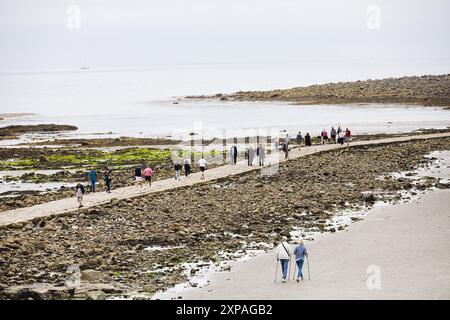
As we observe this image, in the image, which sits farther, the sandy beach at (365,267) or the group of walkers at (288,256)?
the group of walkers at (288,256)

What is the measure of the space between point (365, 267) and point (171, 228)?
23.8ft

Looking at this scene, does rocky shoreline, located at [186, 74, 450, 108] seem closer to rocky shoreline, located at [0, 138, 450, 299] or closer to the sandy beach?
rocky shoreline, located at [0, 138, 450, 299]

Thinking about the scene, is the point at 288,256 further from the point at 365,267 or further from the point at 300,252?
the point at 365,267

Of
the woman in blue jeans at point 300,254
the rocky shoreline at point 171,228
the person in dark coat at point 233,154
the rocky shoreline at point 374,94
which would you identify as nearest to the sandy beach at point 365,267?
the woman in blue jeans at point 300,254

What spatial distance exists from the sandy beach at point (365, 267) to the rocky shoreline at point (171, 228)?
131 cm

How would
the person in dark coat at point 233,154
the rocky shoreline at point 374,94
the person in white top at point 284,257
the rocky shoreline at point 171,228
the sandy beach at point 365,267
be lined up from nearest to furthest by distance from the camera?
the sandy beach at point 365,267 < the person in white top at point 284,257 < the rocky shoreline at point 171,228 < the person in dark coat at point 233,154 < the rocky shoreline at point 374,94

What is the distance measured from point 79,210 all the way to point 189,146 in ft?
86.9

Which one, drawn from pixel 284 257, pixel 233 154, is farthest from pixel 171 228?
pixel 233 154

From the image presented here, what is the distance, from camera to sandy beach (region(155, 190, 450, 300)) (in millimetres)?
19000

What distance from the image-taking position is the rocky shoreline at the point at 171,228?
805 inches

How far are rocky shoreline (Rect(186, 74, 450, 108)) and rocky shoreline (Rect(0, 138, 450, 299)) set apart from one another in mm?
55628

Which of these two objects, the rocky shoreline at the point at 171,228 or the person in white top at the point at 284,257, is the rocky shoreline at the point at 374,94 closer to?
the rocky shoreline at the point at 171,228

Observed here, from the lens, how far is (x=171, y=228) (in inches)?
1017

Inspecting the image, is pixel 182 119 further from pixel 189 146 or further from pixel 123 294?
pixel 123 294
